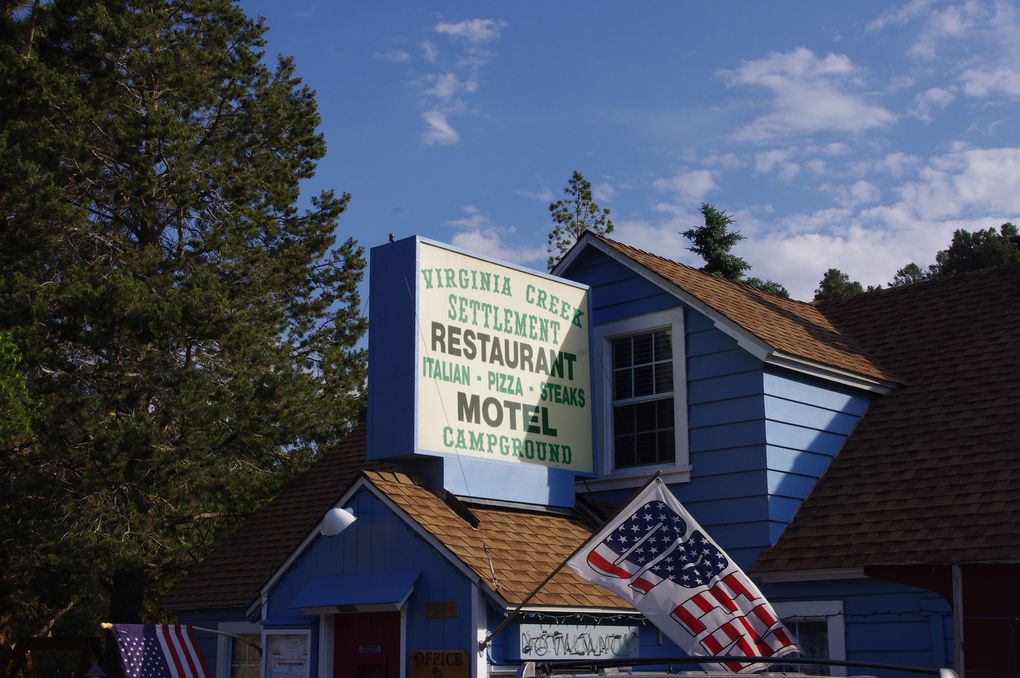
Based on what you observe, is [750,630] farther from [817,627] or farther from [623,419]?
[623,419]

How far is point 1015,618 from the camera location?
9938 mm

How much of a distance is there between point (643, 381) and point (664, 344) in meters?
0.50

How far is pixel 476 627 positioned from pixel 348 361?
47.3 ft

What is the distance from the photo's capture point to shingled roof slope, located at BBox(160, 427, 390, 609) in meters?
14.9

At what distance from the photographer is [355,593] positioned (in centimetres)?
1080

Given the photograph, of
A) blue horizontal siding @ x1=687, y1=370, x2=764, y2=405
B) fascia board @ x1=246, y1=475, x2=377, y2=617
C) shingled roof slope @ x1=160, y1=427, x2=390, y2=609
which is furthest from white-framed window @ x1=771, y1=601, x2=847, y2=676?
shingled roof slope @ x1=160, y1=427, x2=390, y2=609

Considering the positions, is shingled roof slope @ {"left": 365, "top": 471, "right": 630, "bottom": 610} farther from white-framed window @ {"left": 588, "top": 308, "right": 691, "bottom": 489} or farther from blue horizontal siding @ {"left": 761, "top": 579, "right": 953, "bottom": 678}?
blue horizontal siding @ {"left": 761, "top": 579, "right": 953, "bottom": 678}

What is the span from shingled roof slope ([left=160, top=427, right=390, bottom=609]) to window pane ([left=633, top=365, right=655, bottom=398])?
3377mm

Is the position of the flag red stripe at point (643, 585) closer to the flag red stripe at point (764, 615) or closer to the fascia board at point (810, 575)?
the flag red stripe at point (764, 615)

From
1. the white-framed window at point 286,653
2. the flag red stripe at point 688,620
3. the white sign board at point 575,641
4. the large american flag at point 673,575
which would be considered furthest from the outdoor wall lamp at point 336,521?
the flag red stripe at point 688,620

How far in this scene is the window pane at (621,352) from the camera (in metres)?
14.0

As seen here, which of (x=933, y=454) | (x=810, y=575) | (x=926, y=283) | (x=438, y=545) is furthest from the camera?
(x=926, y=283)

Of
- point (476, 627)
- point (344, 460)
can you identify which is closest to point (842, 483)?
point (476, 627)

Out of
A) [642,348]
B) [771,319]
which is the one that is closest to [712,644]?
[642,348]
